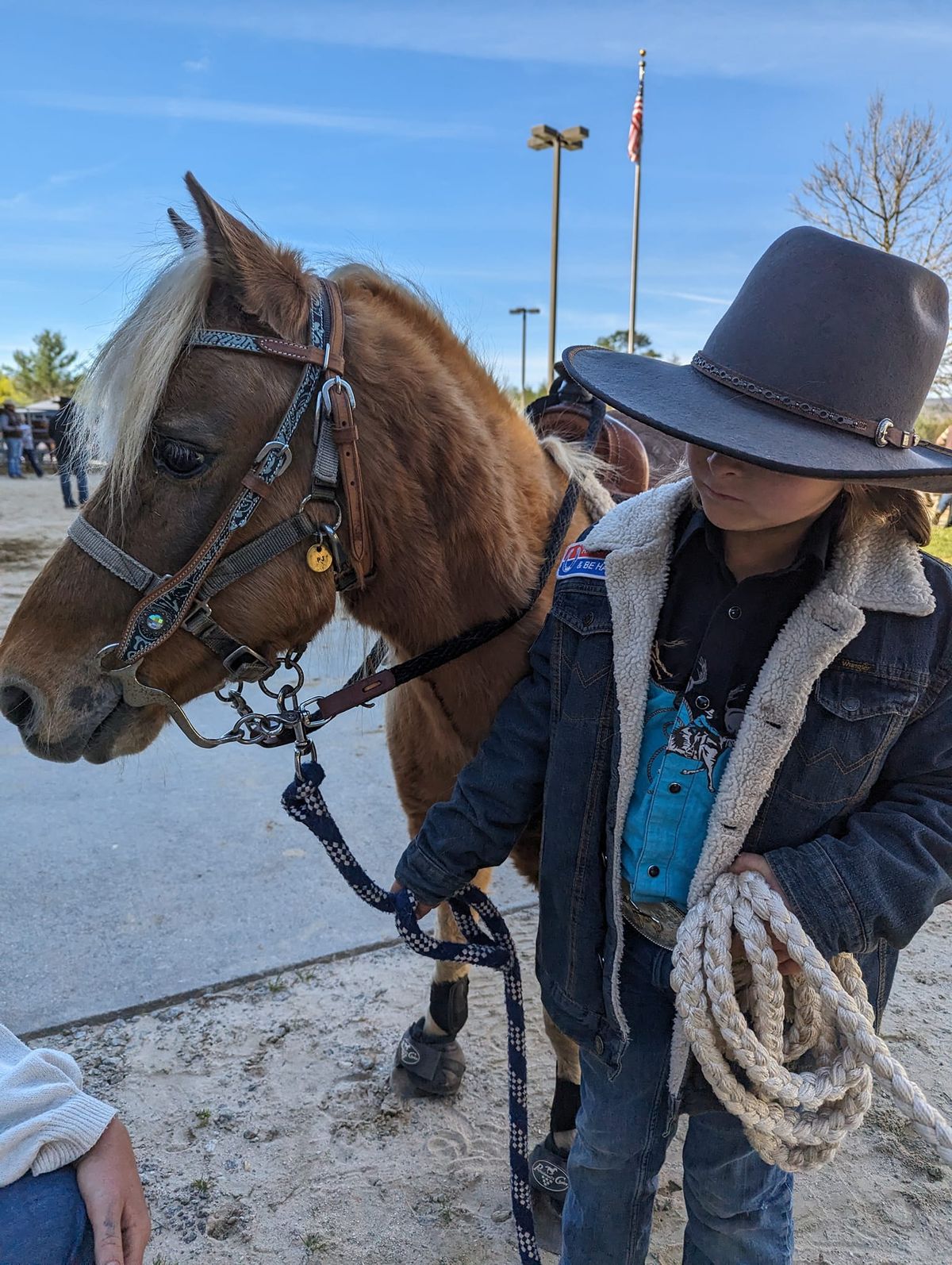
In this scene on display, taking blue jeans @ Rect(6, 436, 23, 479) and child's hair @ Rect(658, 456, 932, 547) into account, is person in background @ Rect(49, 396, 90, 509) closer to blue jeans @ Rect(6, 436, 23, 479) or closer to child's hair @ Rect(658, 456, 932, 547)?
child's hair @ Rect(658, 456, 932, 547)

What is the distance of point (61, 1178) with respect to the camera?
1.15m

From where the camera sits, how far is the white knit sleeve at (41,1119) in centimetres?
112

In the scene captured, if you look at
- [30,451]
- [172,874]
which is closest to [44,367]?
[30,451]

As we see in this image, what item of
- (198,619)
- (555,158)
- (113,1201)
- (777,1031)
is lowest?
(113,1201)

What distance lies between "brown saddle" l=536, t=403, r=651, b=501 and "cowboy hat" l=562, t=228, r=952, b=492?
988mm

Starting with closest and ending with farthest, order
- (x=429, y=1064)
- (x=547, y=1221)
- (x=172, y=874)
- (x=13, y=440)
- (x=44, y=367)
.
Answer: (x=547, y=1221) < (x=429, y=1064) < (x=172, y=874) < (x=13, y=440) < (x=44, y=367)

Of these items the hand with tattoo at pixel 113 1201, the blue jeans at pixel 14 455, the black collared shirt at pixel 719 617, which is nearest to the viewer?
the hand with tattoo at pixel 113 1201

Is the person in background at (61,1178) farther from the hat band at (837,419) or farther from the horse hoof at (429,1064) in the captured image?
the hat band at (837,419)

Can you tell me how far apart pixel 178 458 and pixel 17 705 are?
0.53 meters

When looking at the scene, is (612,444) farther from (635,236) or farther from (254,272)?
(635,236)

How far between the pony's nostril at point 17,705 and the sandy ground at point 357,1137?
1259 mm

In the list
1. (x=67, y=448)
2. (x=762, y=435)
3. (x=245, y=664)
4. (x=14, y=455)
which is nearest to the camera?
(x=762, y=435)

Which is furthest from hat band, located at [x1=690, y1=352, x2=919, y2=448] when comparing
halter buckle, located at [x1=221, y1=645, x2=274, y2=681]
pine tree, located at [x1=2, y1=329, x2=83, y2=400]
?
pine tree, located at [x1=2, y1=329, x2=83, y2=400]

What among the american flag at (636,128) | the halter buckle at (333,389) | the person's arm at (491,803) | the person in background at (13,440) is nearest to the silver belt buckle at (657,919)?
the person's arm at (491,803)
